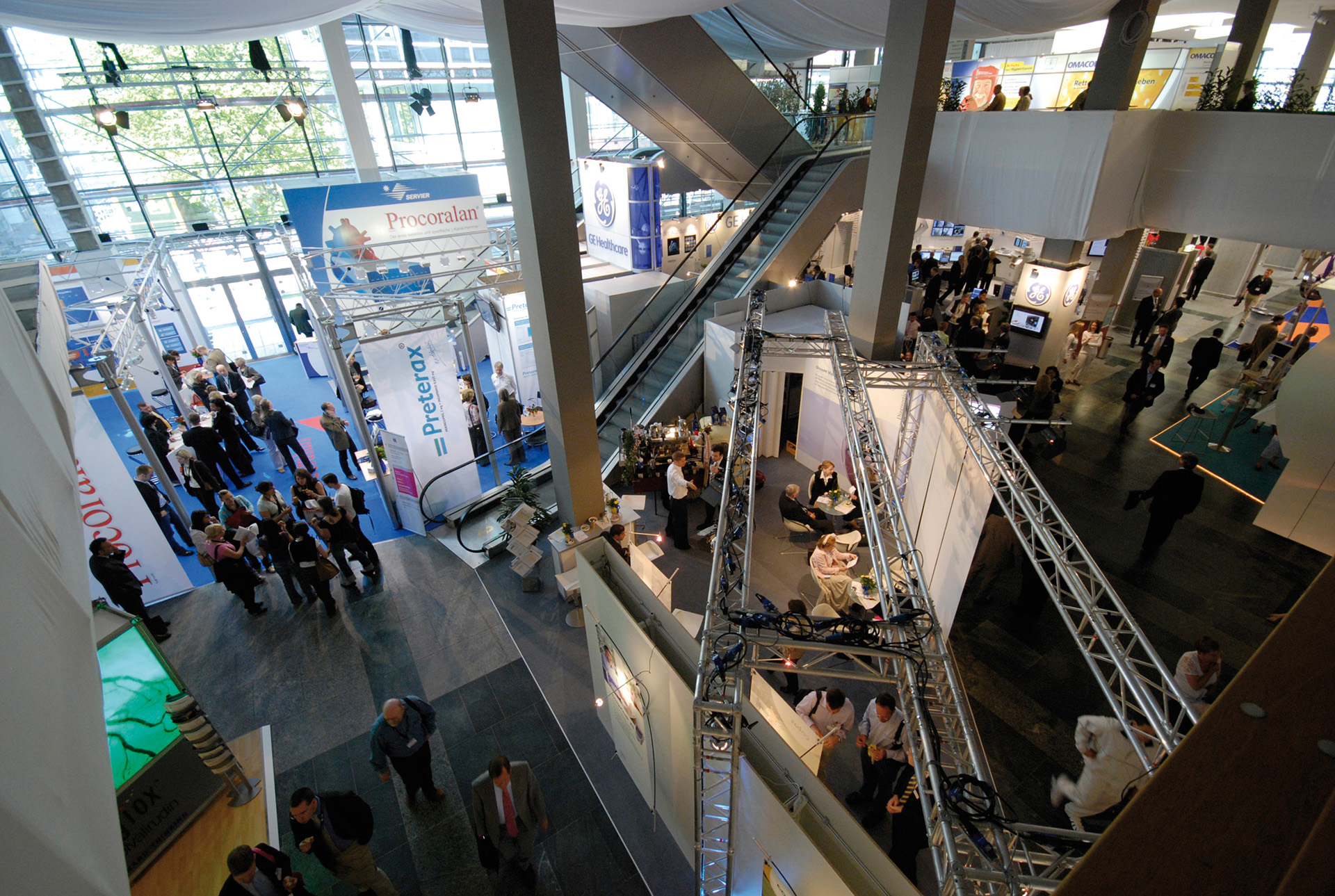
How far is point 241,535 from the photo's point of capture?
666cm

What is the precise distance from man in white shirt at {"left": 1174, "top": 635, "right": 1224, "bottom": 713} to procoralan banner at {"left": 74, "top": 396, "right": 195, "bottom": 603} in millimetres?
9363

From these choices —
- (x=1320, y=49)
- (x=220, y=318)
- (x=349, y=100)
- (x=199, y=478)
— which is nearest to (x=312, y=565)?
(x=199, y=478)

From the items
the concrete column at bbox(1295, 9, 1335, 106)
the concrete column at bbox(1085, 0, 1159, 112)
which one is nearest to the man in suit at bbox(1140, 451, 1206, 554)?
the concrete column at bbox(1085, 0, 1159, 112)

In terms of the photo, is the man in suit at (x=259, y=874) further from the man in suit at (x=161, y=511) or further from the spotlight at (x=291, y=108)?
the spotlight at (x=291, y=108)

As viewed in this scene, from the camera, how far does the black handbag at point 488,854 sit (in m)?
4.00

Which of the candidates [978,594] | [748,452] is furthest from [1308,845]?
[978,594]

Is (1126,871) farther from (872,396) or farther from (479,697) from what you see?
(872,396)

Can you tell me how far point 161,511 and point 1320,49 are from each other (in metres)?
22.9

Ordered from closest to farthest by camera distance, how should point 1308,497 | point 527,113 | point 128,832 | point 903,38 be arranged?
point 128,832, point 527,113, point 903,38, point 1308,497

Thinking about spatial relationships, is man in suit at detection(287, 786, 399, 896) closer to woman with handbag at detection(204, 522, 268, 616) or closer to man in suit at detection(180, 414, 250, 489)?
woman with handbag at detection(204, 522, 268, 616)

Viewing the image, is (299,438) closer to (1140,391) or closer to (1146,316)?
(1140,391)

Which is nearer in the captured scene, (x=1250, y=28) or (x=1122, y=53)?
(x=1122, y=53)

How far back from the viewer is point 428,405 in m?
7.54

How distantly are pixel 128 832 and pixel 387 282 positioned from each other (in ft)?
18.3
